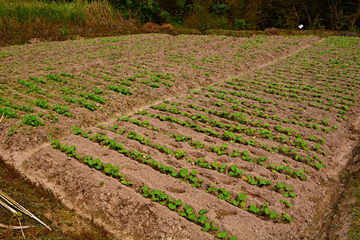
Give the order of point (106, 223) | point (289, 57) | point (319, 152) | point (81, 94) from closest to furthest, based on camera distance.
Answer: point (106, 223) → point (319, 152) → point (81, 94) → point (289, 57)

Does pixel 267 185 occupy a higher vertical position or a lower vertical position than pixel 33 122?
higher

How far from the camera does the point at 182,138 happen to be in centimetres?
526

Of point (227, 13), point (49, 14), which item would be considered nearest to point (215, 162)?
point (49, 14)

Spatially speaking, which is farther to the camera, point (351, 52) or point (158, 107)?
point (351, 52)

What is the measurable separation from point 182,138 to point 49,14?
548 inches

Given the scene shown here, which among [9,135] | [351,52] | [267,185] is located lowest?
[9,135]

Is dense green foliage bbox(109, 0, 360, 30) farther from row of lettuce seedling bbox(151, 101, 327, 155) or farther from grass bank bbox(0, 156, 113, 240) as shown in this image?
grass bank bbox(0, 156, 113, 240)

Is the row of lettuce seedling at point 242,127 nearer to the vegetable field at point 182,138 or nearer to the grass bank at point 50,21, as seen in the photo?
the vegetable field at point 182,138

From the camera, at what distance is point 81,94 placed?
23.4 feet

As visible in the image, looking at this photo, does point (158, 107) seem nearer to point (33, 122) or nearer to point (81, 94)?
point (81, 94)

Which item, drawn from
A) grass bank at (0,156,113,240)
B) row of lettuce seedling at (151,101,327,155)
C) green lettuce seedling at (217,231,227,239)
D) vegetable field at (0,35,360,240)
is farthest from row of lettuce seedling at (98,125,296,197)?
grass bank at (0,156,113,240)

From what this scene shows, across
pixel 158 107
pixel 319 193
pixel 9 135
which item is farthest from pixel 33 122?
pixel 319 193

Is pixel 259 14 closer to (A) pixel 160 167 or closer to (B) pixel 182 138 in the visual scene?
(B) pixel 182 138

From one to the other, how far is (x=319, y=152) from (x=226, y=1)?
2101 centimetres
